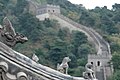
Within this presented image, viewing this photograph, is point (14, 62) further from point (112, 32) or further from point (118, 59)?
point (112, 32)

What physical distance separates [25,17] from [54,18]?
369 inches

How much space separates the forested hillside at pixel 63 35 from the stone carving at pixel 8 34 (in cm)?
5381

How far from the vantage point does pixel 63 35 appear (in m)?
82.9

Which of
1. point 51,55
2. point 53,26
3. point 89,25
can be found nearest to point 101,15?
point 89,25

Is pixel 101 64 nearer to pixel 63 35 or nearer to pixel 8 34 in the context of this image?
pixel 63 35

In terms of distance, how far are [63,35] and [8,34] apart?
75.3 m

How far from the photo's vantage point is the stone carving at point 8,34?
24.8 feet

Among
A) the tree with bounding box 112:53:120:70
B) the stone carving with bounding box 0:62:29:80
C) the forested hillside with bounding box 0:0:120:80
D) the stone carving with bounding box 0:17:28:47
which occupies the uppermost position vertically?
the forested hillside with bounding box 0:0:120:80

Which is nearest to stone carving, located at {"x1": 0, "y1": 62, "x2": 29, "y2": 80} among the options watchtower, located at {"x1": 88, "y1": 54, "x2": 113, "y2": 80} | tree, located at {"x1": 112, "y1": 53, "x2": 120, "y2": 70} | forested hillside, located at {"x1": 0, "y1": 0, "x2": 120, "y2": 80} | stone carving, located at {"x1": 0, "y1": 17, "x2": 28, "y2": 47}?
stone carving, located at {"x1": 0, "y1": 17, "x2": 28, "y2": 47}

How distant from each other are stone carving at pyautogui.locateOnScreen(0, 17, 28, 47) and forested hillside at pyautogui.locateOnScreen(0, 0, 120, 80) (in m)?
53.8

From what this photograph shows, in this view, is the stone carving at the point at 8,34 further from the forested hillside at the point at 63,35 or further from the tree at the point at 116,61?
the tree at the point at 116,61

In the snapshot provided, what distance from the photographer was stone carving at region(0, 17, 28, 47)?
757cm

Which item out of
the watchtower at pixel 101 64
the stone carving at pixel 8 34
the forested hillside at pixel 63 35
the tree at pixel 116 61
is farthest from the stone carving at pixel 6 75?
the watchtower at pixel 101 64

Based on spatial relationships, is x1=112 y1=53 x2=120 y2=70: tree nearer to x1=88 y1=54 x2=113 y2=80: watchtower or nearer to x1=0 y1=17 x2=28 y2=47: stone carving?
x1=88 y1=54 x2=113 y2=80: watchtower
